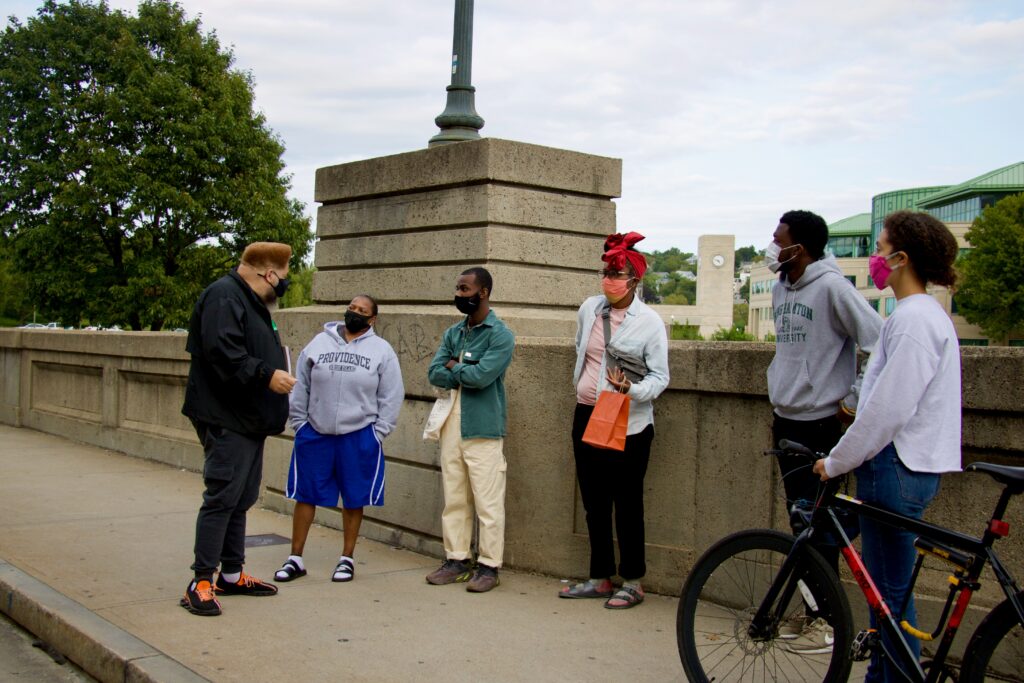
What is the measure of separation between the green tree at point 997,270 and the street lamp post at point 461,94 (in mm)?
62129

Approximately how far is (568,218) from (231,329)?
289 centimetres

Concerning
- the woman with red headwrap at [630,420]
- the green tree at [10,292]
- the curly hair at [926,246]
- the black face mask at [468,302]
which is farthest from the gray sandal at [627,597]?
the green tree at [10,292]

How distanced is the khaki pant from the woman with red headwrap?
0.54m

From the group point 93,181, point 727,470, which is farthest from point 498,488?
point 93,181

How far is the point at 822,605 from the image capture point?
146 inches

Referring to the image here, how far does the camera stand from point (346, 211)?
8375mm

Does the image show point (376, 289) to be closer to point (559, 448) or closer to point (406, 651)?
point (559, 448)

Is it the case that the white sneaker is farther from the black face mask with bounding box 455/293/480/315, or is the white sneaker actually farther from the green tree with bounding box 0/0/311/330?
the green tree with bounding box 0/0/311/330

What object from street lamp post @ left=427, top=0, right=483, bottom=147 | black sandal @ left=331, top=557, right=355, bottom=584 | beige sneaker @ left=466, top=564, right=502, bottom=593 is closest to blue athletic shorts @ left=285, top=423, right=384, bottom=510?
black sandal @ left=331, top=557, right=355, bottom=584

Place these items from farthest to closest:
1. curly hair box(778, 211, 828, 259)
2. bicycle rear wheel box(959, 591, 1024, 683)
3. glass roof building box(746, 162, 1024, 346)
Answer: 1. glass roof building box(746, 162, 1024, 346)
2. curly hair box(778, 211, 828, 259)
3. bicycle rear wheel box(959, 591, 1024, 683)

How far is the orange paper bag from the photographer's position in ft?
17.9

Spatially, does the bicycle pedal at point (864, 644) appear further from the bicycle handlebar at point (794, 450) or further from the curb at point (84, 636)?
the curb at point (84, 636)

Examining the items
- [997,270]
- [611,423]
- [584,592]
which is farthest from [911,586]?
[997,270]

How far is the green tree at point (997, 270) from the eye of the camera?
209 ft
